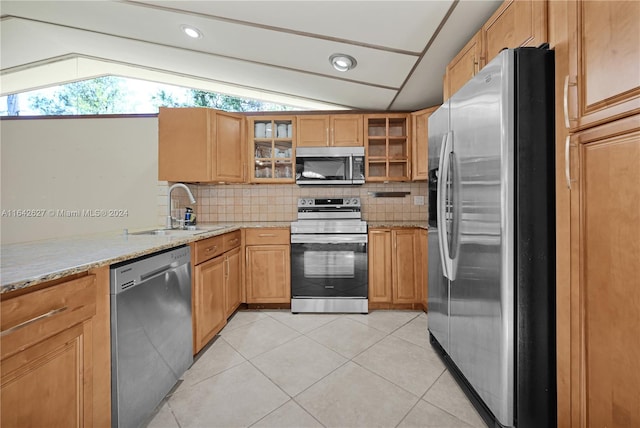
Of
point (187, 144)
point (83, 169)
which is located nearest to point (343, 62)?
point (187, 144)

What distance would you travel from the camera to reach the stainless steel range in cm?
264

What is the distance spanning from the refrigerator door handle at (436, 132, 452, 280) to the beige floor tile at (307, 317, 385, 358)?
92 centimetres

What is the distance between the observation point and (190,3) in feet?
5.59

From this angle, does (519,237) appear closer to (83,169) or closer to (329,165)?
(329,165)

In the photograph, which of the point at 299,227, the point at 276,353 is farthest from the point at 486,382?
the point at 299,227

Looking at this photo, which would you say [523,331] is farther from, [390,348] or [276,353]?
[276,353]

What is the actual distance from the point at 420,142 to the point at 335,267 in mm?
1683

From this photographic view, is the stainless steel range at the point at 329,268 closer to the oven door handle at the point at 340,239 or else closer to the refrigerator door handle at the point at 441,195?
the oven door handle at the point at 340,239

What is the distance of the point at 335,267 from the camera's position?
2.65 metres

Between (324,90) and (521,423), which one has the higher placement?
(324,90)

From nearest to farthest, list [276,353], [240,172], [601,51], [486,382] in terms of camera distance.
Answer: [601,51], [486,382], [276,353], [240,172]

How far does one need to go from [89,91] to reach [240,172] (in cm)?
280

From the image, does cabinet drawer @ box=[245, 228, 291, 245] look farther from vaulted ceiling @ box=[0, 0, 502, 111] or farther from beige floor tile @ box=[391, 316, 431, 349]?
vaulted ceiling @ box=[0, 0, 502, 111]

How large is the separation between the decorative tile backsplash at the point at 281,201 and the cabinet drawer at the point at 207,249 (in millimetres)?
1129
